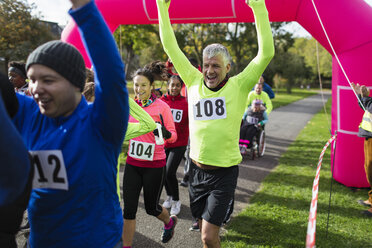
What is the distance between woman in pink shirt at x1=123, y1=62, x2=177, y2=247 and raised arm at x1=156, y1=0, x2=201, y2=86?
538mm

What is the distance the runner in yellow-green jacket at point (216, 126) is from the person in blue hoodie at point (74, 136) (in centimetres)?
126

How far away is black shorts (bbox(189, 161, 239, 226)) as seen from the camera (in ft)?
8.07

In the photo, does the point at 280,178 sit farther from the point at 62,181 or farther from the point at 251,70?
the point at 62,181

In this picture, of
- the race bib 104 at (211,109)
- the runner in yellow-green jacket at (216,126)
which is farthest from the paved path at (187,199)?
the race bib 104 at (211,109)

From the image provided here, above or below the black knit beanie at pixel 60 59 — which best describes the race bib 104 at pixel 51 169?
below

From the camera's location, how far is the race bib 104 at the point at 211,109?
254cm

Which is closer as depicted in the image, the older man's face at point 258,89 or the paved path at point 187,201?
the paved path at point 187,201

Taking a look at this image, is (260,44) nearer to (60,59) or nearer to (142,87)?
(142,87)

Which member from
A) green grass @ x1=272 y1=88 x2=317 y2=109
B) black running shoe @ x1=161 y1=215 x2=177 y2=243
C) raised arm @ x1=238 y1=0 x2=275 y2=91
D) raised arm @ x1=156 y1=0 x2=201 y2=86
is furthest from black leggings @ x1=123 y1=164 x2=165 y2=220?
green grass @ x1=272 y1=88 x2=317 y2=109

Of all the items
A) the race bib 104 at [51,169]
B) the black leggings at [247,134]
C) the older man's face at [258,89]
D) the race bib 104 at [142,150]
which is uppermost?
the older man's face at [258,89]

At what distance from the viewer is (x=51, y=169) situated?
4.15 feet

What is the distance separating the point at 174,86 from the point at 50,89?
331 centimetres

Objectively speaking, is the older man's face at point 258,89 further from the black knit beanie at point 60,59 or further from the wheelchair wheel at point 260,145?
the black knit beanie at point 60,59

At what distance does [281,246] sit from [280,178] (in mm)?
2673
